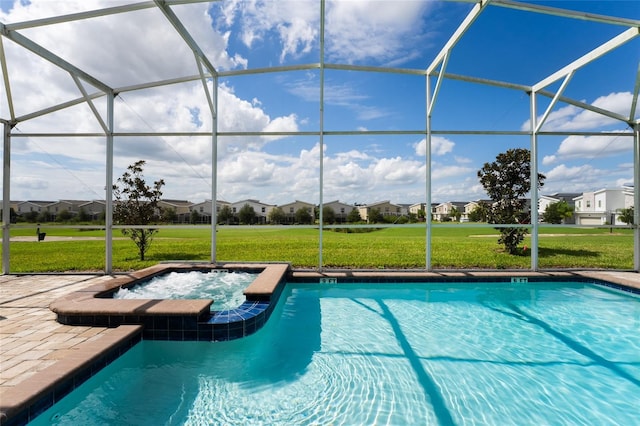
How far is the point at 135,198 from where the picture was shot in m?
8.94

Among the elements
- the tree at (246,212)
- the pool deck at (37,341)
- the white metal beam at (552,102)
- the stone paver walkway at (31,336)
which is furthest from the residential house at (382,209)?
the stone paver walkway at (31,336)

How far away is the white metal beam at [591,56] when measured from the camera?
4805mm

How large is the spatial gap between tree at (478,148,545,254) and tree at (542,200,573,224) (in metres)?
0.76

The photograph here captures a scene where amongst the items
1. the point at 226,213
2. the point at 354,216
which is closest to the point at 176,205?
the point at 226,213

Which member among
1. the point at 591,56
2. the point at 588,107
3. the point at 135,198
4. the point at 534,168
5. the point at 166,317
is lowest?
the point at 166,317

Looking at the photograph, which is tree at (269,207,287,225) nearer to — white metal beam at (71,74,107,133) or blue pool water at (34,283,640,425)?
blue pool water at (34,283,640,425)

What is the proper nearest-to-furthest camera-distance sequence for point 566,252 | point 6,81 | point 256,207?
point 6,81 → point 256,207 → point 566,252

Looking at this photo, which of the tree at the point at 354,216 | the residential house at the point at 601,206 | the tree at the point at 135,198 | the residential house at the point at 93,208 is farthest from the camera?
the residential house at the point at 601,206

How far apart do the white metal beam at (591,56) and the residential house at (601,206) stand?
545cm

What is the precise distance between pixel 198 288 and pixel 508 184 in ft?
30.3

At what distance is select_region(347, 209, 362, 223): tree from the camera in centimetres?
822

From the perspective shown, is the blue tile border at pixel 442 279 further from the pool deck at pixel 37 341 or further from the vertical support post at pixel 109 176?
the vertical support post at pixel 109 176

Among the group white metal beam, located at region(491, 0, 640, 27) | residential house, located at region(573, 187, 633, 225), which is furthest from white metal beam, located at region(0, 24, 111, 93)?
residential house, located at region(573, 187, 633, 225)

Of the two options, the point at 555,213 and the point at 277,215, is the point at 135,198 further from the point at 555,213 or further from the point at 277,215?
the point at 555,213
